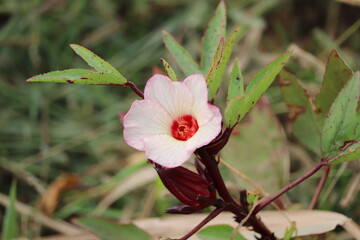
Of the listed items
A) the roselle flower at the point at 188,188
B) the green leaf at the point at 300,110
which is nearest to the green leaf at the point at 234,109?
the roselle flower at the point at 188,188

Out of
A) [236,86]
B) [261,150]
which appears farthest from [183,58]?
[261,150]

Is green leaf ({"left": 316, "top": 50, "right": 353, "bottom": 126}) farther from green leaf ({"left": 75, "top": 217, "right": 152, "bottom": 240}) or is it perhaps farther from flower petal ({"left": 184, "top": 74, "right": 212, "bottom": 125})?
green leaf ({"left": 75, "top": 217, "right": 152, "bottom": 240})

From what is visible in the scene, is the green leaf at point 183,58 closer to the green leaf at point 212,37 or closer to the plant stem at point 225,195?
the green leaf at point 212,37

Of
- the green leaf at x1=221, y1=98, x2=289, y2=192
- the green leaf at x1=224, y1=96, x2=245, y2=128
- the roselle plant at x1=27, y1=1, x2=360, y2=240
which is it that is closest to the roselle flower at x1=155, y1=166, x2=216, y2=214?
the roselle plant at x1=27, y1=1, x2=360, y2=240

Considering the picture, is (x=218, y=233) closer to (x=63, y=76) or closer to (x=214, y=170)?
(x=214, y=170)

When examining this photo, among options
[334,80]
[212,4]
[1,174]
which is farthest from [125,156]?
[334,80]

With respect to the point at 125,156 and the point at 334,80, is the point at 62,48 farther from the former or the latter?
the point at 334,80
